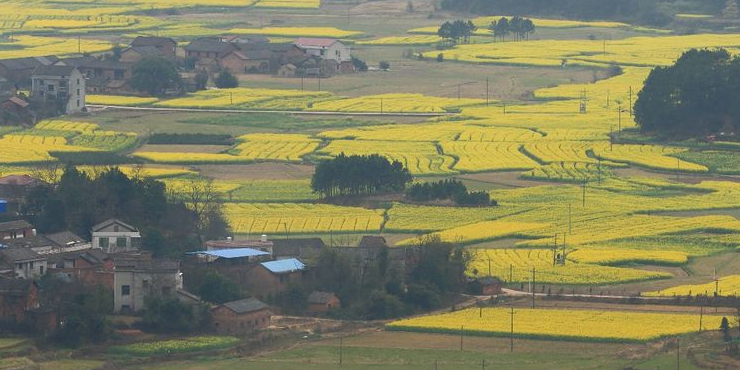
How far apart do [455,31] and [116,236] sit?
4368cm

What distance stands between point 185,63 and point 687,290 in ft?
117

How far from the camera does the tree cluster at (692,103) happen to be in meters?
51.6

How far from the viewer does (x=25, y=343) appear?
2773 cm

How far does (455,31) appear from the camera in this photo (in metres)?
75.7

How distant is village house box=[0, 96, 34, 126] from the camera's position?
52.4 meters

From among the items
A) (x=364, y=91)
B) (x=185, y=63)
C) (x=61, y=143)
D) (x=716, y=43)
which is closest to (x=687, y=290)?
(x=61, y=143)

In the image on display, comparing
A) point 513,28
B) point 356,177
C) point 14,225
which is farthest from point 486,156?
point 513,28

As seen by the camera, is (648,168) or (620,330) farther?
(648,168)

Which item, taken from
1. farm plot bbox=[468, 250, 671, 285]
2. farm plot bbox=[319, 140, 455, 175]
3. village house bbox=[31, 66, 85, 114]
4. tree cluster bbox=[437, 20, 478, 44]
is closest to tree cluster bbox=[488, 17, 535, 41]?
tree cluster bbox=[437, 20, 478, 44]

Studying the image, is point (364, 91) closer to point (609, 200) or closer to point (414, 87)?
point (414, 87)

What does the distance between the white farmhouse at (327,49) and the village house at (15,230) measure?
34.6 m

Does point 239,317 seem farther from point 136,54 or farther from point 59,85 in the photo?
point 136,54

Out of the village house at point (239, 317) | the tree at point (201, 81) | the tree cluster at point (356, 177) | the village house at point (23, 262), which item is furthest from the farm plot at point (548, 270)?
the tree at point (201, 81)

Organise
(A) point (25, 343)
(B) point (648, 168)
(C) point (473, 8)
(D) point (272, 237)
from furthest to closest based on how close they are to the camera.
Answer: (C) point (473, 8) < (B) point (648, 168) < (D) point (272, 237) < (A) point (25, 343)
